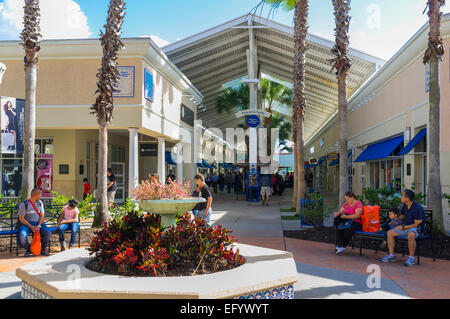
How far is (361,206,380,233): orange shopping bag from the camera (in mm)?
8727

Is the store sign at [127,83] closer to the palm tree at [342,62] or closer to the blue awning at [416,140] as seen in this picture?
the palm tree at [342,62]

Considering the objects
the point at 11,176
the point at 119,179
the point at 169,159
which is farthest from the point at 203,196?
the point at 169,159

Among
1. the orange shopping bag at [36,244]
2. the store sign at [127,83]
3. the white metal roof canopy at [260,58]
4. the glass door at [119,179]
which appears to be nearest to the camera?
the orange shopping bag at [36,244]

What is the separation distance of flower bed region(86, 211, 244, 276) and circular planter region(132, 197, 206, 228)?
0.82 ft

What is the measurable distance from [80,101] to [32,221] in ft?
33.3

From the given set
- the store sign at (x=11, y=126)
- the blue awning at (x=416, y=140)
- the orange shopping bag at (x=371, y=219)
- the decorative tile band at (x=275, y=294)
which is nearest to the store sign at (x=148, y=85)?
the store sign at (x=11, y=126)

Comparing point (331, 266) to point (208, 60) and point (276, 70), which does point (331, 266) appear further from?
point (276, 70)

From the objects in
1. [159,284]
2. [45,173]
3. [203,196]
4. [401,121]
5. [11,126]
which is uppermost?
[401,121]

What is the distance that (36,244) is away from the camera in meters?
8.47

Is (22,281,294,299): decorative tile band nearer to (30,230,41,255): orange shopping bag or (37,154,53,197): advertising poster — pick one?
(30,230,41,255): orange shopping bag

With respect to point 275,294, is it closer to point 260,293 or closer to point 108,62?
point 260,293

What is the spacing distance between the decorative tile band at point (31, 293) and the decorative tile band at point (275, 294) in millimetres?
2213

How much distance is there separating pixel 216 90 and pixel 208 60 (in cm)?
833

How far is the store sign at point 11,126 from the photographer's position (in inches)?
519
